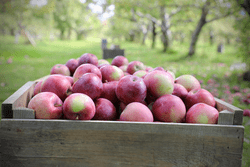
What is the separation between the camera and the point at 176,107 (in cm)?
130

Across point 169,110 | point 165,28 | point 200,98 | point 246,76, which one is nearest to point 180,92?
point 200,98

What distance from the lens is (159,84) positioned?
1413mm

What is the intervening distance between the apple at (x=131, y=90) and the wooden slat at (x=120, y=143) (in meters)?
0.28

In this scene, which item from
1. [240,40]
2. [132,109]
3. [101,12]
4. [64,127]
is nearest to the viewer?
[64,127]

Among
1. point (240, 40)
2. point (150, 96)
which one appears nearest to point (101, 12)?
point (240, 40)

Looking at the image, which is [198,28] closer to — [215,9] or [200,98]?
[215,9]

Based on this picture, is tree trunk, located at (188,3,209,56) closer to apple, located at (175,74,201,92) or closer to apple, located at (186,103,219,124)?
apple, located at (175,74,201,92)

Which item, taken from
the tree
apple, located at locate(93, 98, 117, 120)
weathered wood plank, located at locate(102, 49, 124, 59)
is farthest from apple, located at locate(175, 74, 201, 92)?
weathered wood plank, located at locate(102, 49, 124, 59)

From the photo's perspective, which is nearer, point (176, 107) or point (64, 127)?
point (64, 127)

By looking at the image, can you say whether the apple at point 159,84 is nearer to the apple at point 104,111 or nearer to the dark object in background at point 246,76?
the apple at point 104,111

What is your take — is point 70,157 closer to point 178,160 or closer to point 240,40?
point 178,160

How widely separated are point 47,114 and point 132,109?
0.52 metres

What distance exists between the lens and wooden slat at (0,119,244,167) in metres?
1.07

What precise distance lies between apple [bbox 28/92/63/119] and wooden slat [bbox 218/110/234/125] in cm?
99
